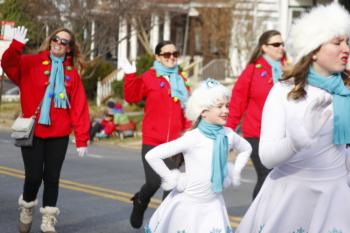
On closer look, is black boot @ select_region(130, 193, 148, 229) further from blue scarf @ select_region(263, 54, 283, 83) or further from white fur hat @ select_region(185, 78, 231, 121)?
white fur hat @ select_region(185, 78, 231, 121)

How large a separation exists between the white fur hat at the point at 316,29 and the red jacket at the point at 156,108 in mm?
3318

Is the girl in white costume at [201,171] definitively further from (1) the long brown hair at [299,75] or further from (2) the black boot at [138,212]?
(2) the black boot at [138,212]

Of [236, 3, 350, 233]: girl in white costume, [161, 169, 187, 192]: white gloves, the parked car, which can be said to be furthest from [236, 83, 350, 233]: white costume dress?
the parked car

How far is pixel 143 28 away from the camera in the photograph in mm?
34250

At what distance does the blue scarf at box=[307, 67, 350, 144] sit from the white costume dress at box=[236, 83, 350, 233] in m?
0.03

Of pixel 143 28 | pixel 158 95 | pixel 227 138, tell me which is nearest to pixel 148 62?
pixel 143 28

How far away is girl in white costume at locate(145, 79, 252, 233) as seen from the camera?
6285 mm

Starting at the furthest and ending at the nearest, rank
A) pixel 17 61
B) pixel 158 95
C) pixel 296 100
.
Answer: pixel 158 95 → pixel 17 61 → pixel 296 100

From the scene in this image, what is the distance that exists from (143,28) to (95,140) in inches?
436

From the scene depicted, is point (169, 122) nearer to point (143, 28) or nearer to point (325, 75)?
point (325, 75)

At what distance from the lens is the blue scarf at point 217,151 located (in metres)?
6.36

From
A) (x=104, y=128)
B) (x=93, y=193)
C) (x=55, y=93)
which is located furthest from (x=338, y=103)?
(x=104, y=128)

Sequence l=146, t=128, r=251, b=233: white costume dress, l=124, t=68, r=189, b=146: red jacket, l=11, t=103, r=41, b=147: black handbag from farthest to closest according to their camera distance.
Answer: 1. l=124, t=68, r=189, b=146: red jacket
2. l=11, t=103, r=41, b=147: black handbag
3. l=146, t=128, r=251, b=233: white costume dress

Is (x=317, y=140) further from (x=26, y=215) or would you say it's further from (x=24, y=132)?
(x=26, y=215)
